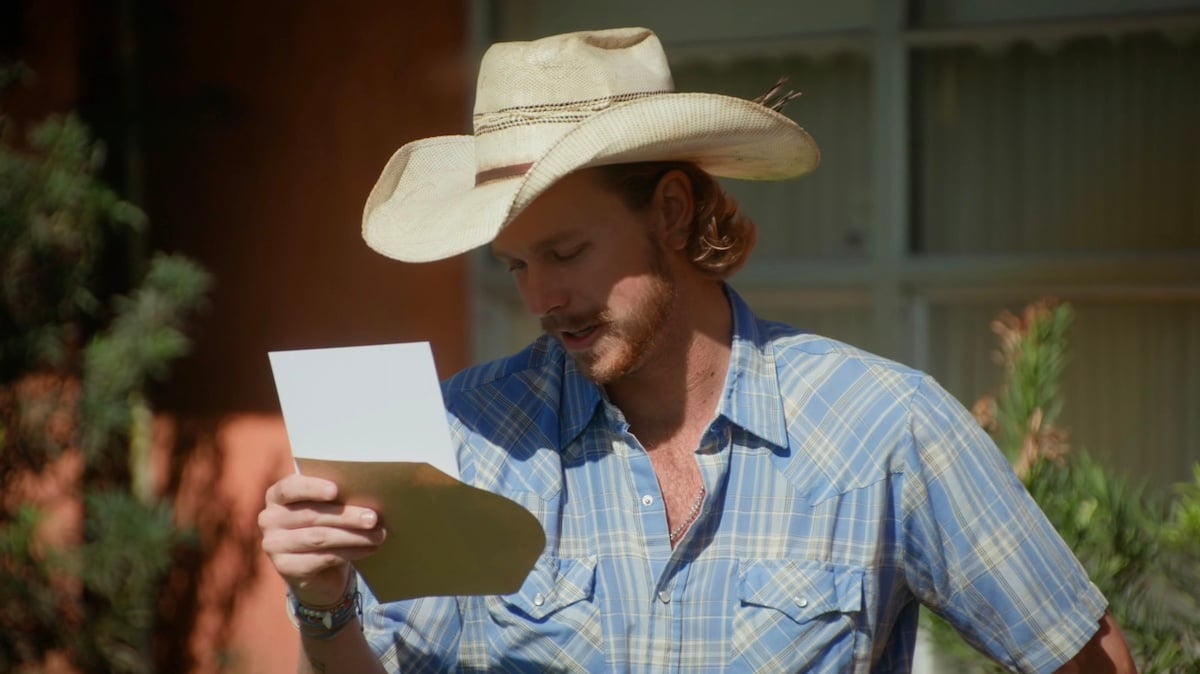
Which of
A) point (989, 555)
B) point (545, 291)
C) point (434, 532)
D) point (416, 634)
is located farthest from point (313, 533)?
point (989, 555)

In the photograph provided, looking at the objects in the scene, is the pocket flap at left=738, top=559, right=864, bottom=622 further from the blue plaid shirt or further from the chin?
the chin

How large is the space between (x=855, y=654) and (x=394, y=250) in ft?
2.85

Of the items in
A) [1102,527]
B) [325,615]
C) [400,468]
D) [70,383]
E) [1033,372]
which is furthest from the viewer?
[70,383]

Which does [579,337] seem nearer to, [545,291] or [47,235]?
[545,291]

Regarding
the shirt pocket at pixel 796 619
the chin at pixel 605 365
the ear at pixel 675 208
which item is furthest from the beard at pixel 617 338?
the shirt pocket at pixel 796 619

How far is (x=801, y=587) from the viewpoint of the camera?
6.27ft

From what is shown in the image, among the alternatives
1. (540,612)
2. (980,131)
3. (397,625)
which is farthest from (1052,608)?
(980,131)

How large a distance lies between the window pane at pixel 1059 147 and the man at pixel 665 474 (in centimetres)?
168

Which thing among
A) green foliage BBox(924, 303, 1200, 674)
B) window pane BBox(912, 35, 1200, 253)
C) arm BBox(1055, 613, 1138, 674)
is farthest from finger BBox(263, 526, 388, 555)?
window pane BBox(912, 35, 1200, 253)

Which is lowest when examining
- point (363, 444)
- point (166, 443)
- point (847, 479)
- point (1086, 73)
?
point (166, 443)

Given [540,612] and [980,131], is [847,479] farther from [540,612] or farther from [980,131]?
[980,131]

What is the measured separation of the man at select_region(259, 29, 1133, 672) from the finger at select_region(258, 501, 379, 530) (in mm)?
129

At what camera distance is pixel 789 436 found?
→ 6.67 feet

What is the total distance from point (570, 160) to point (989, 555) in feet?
2.55
